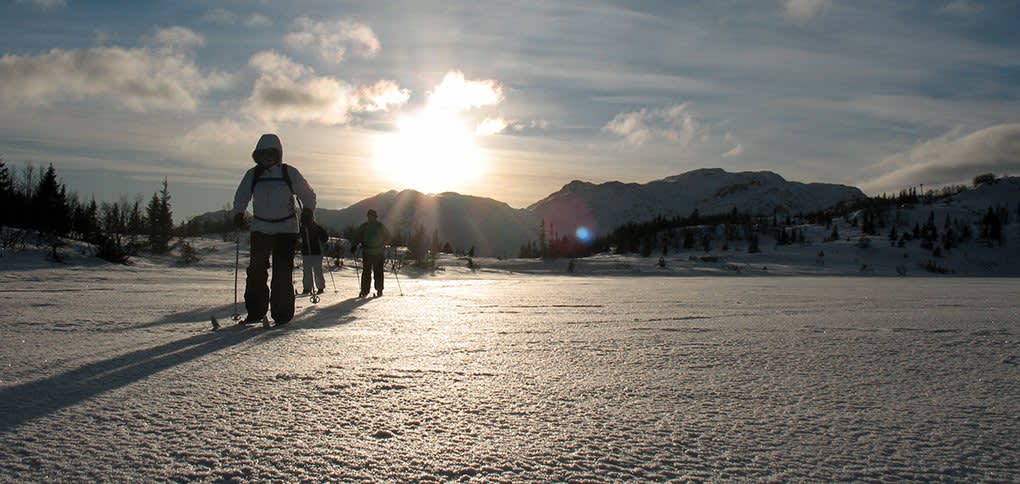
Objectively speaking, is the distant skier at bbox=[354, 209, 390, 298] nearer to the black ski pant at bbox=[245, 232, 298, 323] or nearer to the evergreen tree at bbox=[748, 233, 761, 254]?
the black ski pant at bbox=[245, 232, 298, 323]

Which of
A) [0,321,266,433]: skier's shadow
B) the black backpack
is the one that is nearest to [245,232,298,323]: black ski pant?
the black backpack

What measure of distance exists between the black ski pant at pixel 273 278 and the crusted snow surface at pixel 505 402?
0.75 m

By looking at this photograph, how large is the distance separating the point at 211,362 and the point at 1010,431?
3.51 m

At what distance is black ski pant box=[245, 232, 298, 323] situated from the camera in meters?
5.77

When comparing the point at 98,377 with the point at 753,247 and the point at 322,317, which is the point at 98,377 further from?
the point at 753,247

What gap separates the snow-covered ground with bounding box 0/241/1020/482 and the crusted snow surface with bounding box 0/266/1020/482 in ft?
0.04

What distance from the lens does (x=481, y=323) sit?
17.9ft

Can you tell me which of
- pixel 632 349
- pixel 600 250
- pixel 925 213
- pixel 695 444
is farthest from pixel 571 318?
pixel 925 213

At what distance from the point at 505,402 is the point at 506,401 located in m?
0.02

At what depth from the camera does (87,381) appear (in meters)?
2.84

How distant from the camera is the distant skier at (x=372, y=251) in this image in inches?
416

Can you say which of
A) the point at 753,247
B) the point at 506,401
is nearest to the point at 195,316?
the point at 506,401

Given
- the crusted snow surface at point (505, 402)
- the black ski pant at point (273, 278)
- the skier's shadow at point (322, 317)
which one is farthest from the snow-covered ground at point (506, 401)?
the black ski pant at point (273, 278)

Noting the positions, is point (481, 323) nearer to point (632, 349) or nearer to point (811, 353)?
point (632, 349)
